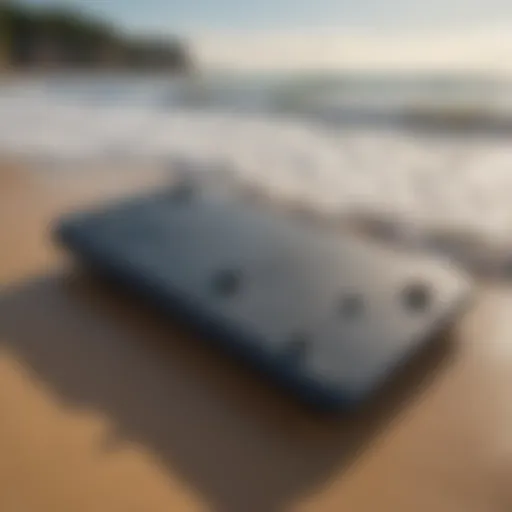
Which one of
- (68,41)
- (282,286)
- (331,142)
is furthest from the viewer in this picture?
(68,41)

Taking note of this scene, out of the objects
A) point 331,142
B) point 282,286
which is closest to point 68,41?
point 331,142

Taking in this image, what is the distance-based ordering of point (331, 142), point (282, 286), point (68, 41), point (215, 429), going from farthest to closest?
1. point (68, 41)
2. point (331, 142)
3. point (282, 286)
4. point (215, 429)

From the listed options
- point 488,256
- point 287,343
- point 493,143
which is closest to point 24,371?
point 287,343

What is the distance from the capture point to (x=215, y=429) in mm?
428

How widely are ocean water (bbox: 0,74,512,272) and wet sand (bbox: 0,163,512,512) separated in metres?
0.28

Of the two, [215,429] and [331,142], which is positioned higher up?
[331,142]

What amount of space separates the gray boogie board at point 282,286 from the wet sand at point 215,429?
0.03m

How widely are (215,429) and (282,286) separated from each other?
0.17 metres

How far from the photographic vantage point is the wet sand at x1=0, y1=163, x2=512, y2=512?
373mm

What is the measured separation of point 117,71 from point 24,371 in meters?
2.44

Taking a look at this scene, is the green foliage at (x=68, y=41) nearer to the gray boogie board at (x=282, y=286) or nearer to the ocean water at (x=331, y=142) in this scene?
the ocean water at (x=331, y=142)

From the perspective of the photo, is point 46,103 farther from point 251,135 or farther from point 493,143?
point 493,143

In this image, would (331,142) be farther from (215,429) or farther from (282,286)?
(215,429)

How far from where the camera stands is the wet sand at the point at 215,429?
37 cm
